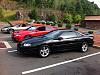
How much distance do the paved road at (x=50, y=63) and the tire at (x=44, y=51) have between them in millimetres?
212

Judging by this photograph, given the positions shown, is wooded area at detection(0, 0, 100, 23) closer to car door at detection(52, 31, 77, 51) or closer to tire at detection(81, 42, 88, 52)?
tire at detection(81, 42, 88, 52)

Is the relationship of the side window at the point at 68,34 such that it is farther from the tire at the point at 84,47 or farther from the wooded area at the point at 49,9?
the wooded area at the point at 49,9

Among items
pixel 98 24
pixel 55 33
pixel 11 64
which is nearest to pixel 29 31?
pixel 55 33

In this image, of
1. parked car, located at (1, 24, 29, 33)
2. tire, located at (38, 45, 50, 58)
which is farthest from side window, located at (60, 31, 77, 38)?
parked car, located at (1, 24, 29, 33)

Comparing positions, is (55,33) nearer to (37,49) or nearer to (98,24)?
(37,49)

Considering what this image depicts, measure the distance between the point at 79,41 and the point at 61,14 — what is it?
297ft

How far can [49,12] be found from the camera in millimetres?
94312

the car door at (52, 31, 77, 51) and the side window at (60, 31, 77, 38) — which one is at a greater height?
the side window at (60, 31, 77, 38)

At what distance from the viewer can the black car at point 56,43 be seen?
10.4 metres

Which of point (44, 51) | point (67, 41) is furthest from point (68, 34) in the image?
point (44, 51)

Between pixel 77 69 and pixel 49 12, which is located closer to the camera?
pixel 77 69

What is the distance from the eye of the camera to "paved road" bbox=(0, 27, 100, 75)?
8.08 metres

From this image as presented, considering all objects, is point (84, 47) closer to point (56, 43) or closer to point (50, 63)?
point (56, 43)

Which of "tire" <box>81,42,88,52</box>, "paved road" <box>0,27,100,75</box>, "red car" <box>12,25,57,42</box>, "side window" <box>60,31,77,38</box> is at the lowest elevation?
"paved road" <box>0,27,100,75</box>
